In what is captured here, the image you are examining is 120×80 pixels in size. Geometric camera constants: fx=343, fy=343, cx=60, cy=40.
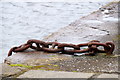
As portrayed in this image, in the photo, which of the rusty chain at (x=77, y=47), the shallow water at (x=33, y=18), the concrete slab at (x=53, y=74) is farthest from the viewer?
the shallow water at (x=33, y=18)

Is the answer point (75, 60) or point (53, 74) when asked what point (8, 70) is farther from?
point (75, 60)

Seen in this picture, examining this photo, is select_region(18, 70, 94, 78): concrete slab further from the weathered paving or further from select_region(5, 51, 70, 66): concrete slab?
select_region(5, 51, 70, 66): concrete slab

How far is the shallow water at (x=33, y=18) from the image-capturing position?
513 centimetres

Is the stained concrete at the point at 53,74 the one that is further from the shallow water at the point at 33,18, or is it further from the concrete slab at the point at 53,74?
the shallow water at the point at 33,18

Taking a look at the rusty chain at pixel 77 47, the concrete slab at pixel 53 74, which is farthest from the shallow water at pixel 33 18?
the concrete slab at pixel 53 74

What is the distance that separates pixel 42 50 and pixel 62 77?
0.73 metres

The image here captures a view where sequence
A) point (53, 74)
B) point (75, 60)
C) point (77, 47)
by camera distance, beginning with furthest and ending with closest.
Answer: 1. point (77, 47)
2. point (75, 60)
3. point (53, 74)

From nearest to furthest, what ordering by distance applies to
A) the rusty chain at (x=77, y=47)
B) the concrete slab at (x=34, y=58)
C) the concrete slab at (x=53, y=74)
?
the concrete slab at (x=53, y=74) < the concrete slab at (x=34, y=58) < the rusty chain at (x=77, y=47)

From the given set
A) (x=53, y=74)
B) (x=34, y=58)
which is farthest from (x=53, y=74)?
(x=34, y=58)

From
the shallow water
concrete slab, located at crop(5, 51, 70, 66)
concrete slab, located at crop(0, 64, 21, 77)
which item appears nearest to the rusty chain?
concrete slab, located at crop(5, 51, 70, 66)

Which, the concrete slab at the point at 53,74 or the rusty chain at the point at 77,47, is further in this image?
the rusty chain at the point at 77,47

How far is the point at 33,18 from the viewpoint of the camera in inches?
261

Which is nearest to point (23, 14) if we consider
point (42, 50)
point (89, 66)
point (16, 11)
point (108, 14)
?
point (16, 11)

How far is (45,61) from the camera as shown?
2.68 meters
